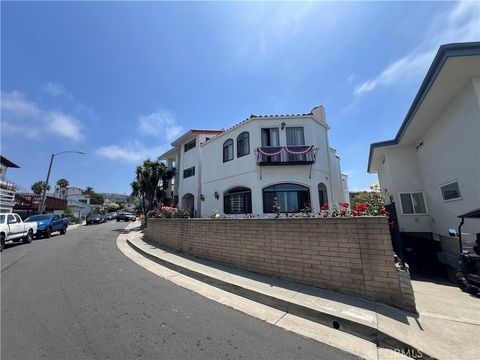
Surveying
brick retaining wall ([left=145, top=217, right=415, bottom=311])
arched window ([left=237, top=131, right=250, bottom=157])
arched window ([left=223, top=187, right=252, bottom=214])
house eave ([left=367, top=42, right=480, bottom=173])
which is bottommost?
brick retaining wall ([left=145, top=217, right=415, bottom=311])

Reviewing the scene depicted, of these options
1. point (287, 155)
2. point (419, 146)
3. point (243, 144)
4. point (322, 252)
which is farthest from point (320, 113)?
point (322, 252)

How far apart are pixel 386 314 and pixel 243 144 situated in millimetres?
12442

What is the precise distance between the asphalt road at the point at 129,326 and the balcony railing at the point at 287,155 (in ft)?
30.3

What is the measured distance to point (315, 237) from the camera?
5211mm

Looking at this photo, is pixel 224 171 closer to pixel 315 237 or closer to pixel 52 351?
pixel 315 237

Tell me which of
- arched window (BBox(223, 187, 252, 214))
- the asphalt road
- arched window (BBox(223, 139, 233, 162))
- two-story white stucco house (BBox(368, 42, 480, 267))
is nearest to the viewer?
the asphalt road

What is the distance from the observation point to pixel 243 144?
15203 millimetres

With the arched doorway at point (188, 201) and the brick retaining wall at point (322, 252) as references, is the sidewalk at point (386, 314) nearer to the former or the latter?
the brick retaining wall at point (322, 252)

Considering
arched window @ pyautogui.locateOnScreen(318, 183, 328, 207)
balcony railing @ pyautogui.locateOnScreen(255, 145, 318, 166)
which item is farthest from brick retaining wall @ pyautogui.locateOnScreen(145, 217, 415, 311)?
arched window @ pyautogui.locateOnScreen(318, 183, 328, 207)

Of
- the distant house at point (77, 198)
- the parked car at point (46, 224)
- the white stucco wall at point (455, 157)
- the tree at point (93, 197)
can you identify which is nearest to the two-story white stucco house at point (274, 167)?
the white stucco wall at point (455, 157)

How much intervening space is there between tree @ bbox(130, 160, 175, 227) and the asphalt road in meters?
16.9

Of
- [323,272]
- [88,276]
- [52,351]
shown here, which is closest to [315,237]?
[323,272]

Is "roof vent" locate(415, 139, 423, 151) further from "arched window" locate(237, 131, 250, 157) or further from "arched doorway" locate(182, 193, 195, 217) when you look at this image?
"arched doorway" locate(182, 193, 195, 217)

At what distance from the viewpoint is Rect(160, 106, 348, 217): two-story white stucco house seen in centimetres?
1368
